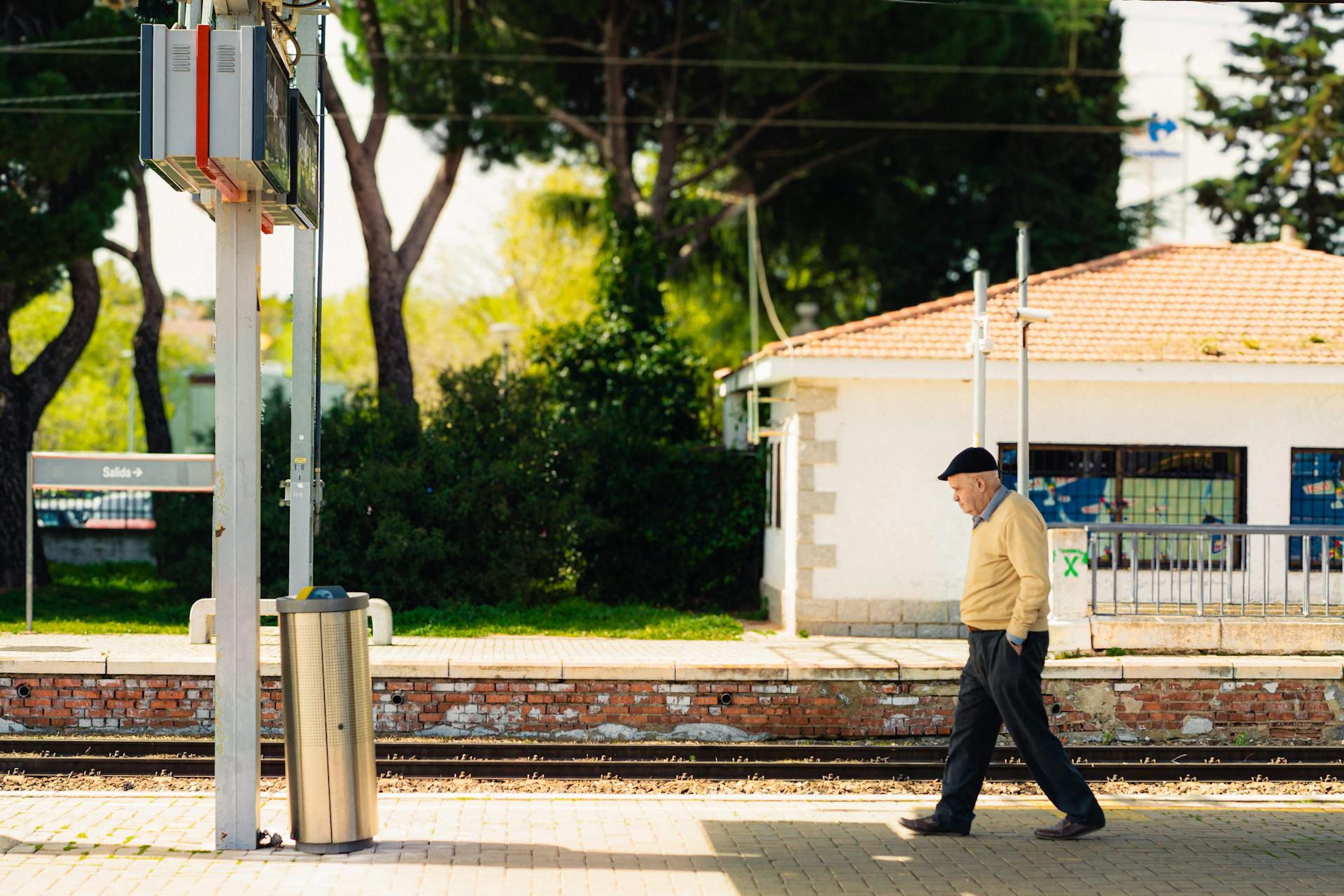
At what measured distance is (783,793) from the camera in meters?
8.94

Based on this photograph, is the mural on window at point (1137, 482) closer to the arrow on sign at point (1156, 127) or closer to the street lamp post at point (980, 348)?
the street lamp post at point (980, 348)

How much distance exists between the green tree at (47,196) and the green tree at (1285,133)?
74.9 ft

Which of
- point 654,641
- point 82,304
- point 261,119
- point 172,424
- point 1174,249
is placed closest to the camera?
point 261,119

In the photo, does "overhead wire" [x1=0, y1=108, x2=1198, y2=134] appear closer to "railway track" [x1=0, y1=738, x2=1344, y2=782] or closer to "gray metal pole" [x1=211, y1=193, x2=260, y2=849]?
"railway track" [x1=0, y1=738, x2=1344, y2=782]

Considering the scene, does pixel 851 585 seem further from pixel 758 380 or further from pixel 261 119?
pixel 261 119

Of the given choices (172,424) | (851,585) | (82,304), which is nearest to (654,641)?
(851,585)

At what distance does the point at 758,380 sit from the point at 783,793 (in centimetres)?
854

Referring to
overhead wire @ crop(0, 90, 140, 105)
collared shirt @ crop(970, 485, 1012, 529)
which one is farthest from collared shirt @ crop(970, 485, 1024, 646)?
overhead wire @ crop(0, 90, 140, 105)

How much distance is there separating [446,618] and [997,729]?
9.95 meters

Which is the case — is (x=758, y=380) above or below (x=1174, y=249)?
below

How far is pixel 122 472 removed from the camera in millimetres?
13867

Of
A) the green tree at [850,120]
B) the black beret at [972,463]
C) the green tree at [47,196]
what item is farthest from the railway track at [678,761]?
the green tree at [850,120]

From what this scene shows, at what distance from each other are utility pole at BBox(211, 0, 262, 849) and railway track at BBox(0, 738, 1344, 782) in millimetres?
3099

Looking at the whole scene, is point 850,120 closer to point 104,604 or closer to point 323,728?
point 104,604
